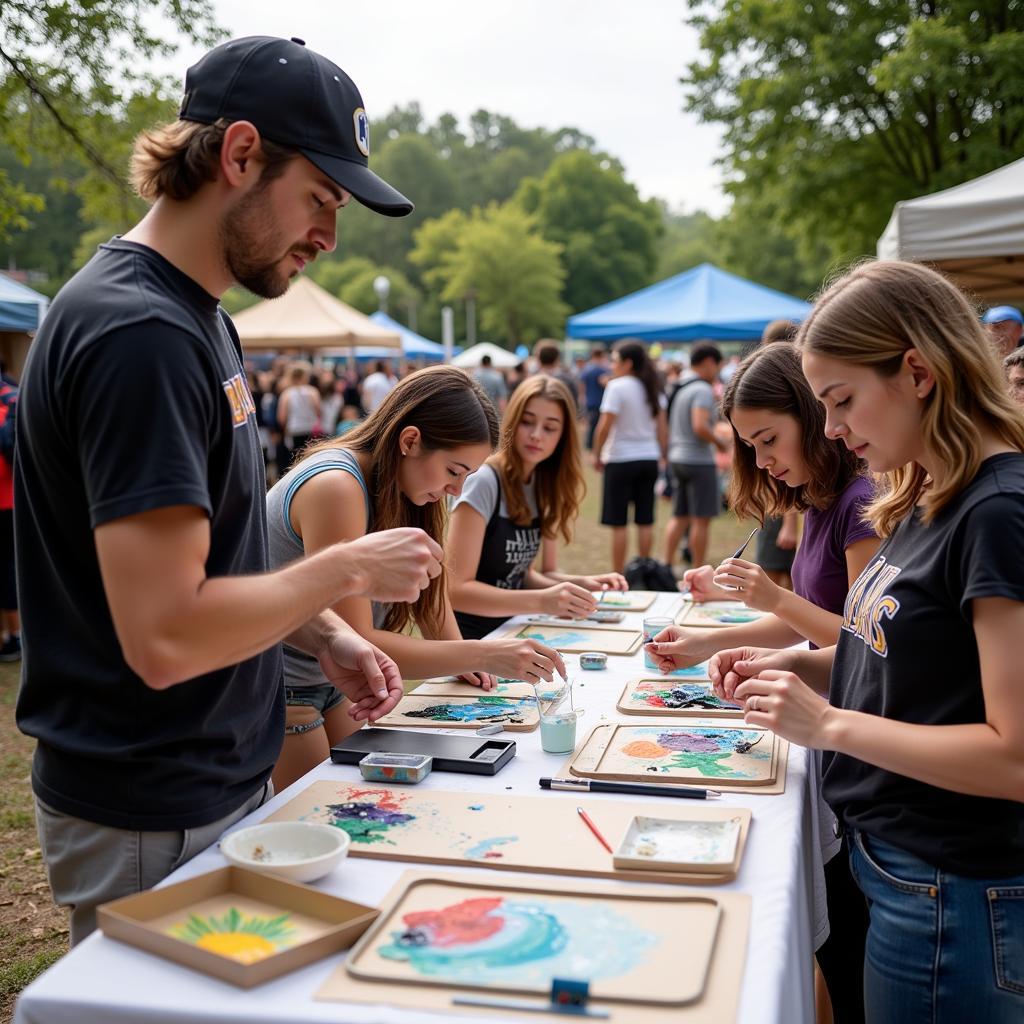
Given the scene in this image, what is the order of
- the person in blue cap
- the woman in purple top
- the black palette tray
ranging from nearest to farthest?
the black palette tray
the woman in purple top
the person in blue cap

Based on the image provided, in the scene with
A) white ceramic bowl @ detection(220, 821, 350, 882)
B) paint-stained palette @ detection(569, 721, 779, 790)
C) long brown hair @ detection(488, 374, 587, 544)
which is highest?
long brown hair @ detection(488, 374, 587, 544)

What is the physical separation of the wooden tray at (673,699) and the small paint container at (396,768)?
1.87 ft

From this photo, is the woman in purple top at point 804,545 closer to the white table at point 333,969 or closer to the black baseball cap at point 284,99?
the white table at point 333,969

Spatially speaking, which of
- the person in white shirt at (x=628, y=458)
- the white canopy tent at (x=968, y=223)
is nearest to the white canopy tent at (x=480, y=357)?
the person in white shirt at (x=628, y=458)

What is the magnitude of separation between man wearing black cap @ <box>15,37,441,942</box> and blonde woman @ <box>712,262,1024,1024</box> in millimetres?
675

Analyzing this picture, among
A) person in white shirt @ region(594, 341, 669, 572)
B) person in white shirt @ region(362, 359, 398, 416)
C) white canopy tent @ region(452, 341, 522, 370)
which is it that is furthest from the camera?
white canopy tent @ region(452, 341, 522, 370)

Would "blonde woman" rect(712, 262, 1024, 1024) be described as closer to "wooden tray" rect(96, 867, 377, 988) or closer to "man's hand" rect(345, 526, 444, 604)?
"man's hand" rect(345, 526, 444, 604)

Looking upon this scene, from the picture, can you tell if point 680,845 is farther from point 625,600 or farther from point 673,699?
point 625,600

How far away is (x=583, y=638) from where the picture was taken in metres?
2.88

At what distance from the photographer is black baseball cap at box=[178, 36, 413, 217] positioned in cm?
130

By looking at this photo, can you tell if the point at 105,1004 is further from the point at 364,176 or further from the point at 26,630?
the point at 364,176

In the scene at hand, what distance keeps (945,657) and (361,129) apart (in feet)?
3.63

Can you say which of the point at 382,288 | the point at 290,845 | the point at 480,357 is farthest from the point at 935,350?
the point at 382,288

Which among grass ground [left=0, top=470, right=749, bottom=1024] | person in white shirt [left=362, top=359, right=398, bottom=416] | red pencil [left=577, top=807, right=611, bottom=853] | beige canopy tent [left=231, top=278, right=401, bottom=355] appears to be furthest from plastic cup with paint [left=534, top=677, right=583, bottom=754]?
beige canopy tent [left=231, top=278, right=401, bottom=355]
